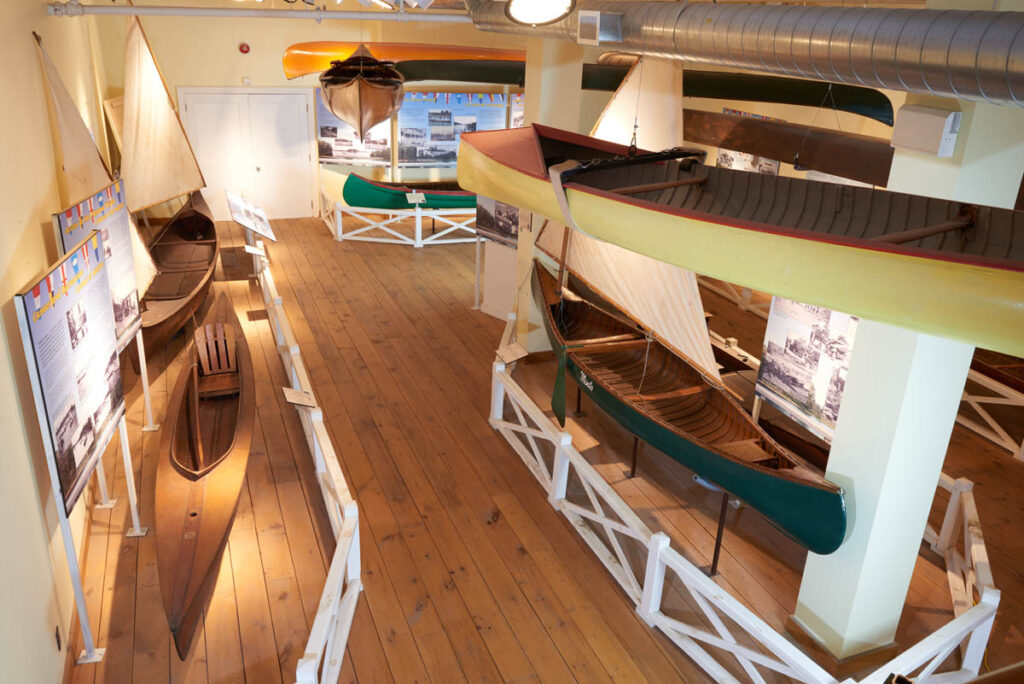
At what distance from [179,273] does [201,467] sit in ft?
14.8

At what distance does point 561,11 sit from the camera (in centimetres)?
383

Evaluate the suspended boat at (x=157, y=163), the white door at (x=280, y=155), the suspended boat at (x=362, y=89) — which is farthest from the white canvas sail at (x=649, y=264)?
the white door at (x=280, y=155)

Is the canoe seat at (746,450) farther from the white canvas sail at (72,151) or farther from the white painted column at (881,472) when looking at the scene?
the white canvas sail at (72,151)

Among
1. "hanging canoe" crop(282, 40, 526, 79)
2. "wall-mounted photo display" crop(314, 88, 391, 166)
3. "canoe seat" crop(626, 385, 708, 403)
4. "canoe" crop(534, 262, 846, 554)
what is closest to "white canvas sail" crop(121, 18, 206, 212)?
"hanging canoe" crop(282, 40, 526, 79)

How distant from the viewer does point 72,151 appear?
518 cm

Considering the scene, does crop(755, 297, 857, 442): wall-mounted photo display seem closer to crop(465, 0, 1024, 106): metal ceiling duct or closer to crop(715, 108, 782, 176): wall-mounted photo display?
crop(465, 0, 1024, 106): metal ceiling duct

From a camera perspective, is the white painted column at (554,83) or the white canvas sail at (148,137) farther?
the white canvas sail at (148,137)

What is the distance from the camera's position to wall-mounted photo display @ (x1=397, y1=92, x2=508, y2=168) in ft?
44.8

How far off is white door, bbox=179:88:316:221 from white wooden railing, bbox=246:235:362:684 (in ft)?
24.7

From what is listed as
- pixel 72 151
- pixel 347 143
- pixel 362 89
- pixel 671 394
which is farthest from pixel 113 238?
pixel 347 143

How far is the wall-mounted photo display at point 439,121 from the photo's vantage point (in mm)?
13648

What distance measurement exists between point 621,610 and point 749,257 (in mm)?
2679

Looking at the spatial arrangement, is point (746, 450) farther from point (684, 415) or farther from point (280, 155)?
point (280, 155)

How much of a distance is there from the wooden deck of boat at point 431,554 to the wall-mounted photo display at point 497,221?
1572 mm
